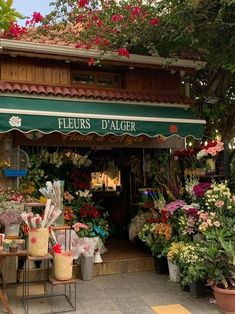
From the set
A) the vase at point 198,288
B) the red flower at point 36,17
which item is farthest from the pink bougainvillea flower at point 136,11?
the vase at point 198,288

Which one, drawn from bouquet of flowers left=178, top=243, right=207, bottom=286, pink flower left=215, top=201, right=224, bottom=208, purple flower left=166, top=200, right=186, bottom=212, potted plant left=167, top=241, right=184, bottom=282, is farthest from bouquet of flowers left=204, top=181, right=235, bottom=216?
purple flower left=166, top=200, right=186, bottom=212

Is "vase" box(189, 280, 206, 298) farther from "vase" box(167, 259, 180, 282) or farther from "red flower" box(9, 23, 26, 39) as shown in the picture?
"red flower" box(9, 23, 26, 39)

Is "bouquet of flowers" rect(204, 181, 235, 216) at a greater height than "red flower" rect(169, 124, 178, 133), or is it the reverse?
"red flower" rect(169, 124, 178, 133)

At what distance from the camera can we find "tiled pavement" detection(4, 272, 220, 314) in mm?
6406

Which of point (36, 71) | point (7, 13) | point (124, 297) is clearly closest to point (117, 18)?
point (36, 71)

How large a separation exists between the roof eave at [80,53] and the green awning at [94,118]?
1.10 meters

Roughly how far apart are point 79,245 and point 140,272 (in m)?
1.58

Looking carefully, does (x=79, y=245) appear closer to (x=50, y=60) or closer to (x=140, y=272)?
(x=140, y=272)

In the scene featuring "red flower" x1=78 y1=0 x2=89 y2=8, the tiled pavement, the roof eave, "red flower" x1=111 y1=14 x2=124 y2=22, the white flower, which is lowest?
the tiled pavement

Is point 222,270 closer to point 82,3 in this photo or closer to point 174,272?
point 174,272

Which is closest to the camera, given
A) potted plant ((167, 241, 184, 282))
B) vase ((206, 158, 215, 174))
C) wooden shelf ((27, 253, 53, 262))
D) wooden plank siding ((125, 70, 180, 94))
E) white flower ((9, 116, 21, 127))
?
wooden shelf ((27, 253, 53, 262))

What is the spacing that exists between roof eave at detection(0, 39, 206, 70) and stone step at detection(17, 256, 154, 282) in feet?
14.6

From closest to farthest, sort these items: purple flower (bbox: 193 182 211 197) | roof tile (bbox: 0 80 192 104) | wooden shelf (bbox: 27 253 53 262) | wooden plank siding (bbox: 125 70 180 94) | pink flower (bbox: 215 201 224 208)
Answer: wooden shelf (bbox: 27 253 53 262) < pink flower (bbox: 215 201 224 208) < purple flower (bbox: 193 182 211 197) < roof tile (bbox: 0 80 192 104) < wooden plank siding (bbox: 125 70 180 94)

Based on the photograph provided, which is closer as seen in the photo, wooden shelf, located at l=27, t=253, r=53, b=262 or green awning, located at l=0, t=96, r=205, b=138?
wooden shelf, located at l=27, t=253, r=53, b=262
